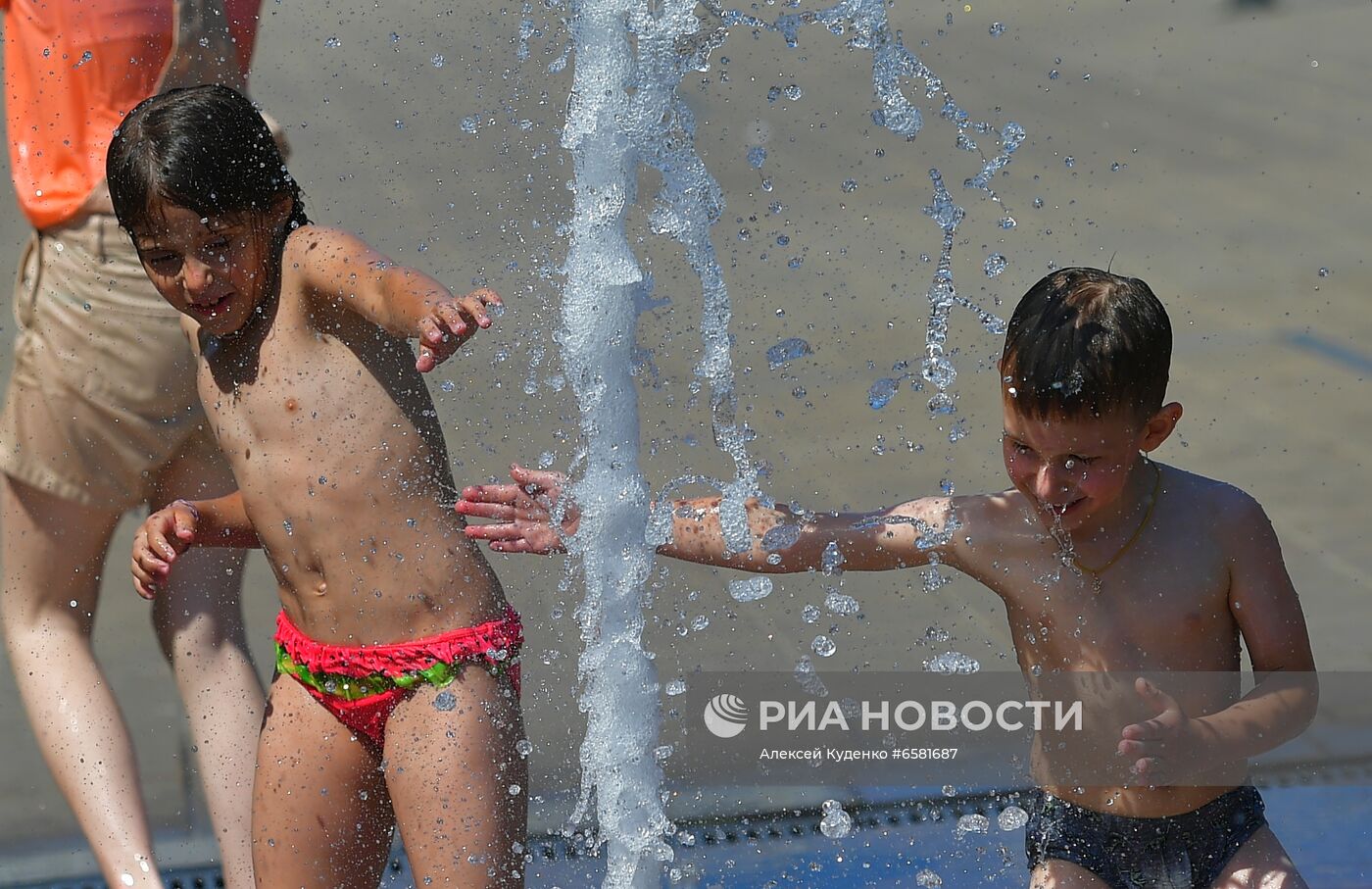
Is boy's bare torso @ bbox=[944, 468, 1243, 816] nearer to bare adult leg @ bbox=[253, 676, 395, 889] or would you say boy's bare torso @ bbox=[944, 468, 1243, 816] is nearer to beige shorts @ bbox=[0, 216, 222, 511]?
bare adult leg @ bbox=[253, 676, 395, 889]

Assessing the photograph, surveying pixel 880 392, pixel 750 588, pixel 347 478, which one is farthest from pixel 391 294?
pixel 750 588

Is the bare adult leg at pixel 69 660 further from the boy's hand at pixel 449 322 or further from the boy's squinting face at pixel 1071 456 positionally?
the boy's squinting face at pixel 1071 456

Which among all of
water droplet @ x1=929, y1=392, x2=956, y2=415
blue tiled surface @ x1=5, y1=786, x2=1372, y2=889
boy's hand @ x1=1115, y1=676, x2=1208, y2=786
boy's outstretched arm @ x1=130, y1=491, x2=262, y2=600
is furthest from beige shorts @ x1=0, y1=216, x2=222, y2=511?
water droplet @ x1=929, y1=392, x2=956, y2=415

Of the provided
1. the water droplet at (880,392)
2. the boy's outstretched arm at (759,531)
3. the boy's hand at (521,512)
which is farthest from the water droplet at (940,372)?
the boy's hand at (521,512)

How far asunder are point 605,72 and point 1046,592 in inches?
37.2

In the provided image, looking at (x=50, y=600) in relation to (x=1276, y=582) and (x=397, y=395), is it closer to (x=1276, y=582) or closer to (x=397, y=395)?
(x=397, y=395)

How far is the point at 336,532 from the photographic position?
7.39 feet

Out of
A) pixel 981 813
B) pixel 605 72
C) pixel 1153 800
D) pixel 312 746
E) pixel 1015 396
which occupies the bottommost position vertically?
pixel 981 813

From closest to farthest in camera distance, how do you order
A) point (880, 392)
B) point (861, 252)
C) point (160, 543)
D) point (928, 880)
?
point (160, 543) < point (880, 392) < point (928, 880) < point (861, 252)

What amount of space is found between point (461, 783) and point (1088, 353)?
0.96 metres

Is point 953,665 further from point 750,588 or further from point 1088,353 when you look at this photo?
point 1088,353

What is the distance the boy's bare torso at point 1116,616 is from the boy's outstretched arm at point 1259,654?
2 cm

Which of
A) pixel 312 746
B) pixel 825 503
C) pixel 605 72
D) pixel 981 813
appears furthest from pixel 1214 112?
pixel 312 746

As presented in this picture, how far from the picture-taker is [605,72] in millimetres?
2408
